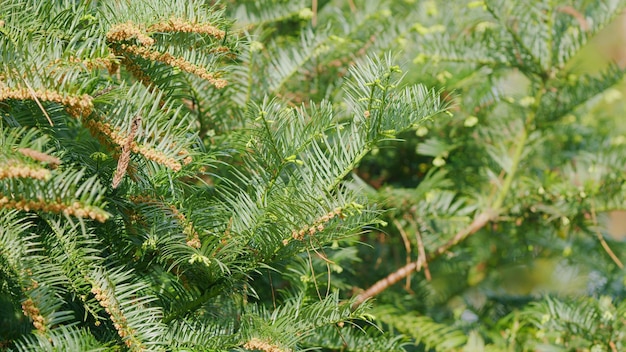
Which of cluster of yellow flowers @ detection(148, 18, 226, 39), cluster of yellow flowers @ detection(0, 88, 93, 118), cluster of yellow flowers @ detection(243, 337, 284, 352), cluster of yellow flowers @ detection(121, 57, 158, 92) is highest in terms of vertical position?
cluster of yellow flowers @ detection(148, 18, 226, 39)

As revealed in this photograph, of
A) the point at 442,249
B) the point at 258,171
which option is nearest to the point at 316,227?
the point at 258,171

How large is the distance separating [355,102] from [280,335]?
16 centimetres

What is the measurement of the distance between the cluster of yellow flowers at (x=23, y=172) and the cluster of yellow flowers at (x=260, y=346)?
0.16 meters

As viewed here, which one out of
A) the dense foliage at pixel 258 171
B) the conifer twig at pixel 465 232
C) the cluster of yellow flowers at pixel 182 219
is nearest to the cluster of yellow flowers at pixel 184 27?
the dense foliage at pixel 258 171

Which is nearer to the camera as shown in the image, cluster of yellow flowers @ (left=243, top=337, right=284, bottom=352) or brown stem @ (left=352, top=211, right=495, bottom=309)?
cluster of yellow flowers @ (left=243, top=337, right=284, bottom=352)

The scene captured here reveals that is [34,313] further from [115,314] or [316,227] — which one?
[316,227]

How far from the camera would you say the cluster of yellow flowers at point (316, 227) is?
398 millimetres

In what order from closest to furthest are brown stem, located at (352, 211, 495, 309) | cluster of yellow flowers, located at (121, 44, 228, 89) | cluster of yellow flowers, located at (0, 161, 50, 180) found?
cluster of yellow flowers, located at (0, 161, 50, 180) → cluster of yellow flowers, located at (121, 44, 228, 89) → brown stem, located at (352, 211, 495, 309)

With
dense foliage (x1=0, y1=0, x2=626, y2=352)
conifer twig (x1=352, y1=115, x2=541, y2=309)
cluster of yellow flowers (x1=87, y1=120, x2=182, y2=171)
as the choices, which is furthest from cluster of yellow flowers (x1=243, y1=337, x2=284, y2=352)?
conifer twig (x1=352, y1=115, x2=541, y2=309)

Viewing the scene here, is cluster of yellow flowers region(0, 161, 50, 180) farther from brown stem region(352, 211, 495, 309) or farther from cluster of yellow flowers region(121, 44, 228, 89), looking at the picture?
brown stem region(352, 211, 495, 309)

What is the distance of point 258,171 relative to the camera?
0.45 meters

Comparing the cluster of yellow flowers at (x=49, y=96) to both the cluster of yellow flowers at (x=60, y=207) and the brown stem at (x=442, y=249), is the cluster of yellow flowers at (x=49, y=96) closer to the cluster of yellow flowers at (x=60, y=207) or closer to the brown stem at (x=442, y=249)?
the cluster of yellow flowers at (x=60, y=207)

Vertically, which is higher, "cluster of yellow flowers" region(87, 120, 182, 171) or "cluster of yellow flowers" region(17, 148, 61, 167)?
"cluster of yellow flowers" region(17, 148, 61, 167)

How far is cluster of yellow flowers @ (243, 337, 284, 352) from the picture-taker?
0.39 meters
